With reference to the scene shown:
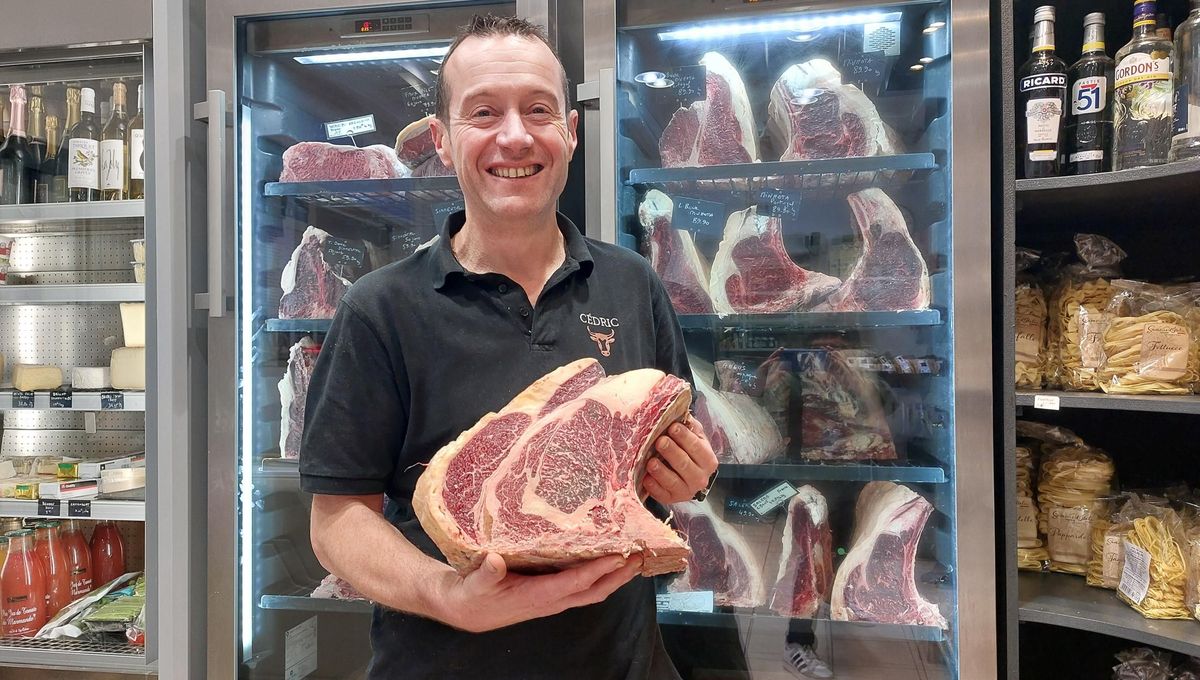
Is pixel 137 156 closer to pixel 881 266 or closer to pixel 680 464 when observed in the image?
pixel 680 464

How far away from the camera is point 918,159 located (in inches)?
70.8

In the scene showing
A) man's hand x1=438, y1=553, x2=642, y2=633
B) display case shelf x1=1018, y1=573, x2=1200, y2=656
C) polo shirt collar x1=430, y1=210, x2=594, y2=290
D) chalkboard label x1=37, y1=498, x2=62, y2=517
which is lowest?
display case shelf x1=1018, y1=573, x2=1200, y2=656

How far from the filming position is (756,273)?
205cm

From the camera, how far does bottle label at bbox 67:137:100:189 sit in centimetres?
242

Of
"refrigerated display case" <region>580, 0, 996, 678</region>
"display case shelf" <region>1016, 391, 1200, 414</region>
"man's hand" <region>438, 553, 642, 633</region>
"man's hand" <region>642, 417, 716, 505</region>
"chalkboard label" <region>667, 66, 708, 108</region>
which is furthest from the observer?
"chalkboard label" <region>667, 66, 708, 108</region>

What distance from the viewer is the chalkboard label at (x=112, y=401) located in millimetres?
2240

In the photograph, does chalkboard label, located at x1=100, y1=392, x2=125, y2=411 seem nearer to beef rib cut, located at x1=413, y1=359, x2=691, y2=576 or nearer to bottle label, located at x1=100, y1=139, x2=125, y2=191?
bottle label, located at x1=100, y1=139, x2=125, y2=191

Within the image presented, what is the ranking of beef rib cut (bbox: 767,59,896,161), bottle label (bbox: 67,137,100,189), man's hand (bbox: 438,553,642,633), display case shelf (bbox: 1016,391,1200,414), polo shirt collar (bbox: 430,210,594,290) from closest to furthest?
man's hand (bbox: 438,553,642,633) < polo shirt collar (bbox: 430,210,594,290) < display case shelf (bbox: 1016,391,1200,414) < beef rib cut (bbox: 767,59,896,161) < bottle label (bbox: 67,137,100,189)

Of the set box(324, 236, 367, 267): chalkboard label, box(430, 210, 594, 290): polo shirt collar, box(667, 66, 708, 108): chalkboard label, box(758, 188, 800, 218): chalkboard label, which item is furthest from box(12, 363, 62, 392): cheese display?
box(758, 188, 800, 218): chalkboard label

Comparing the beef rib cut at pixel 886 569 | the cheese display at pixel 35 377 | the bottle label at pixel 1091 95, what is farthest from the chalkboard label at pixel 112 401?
the bottle label at pixel 1091 95

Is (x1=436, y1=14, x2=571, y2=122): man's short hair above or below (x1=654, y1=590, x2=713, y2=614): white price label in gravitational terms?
above

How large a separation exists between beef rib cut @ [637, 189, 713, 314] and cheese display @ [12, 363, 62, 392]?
2213 mm

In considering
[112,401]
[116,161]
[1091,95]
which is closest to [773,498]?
[1091,95]

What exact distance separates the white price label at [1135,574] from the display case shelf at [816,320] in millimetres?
754
